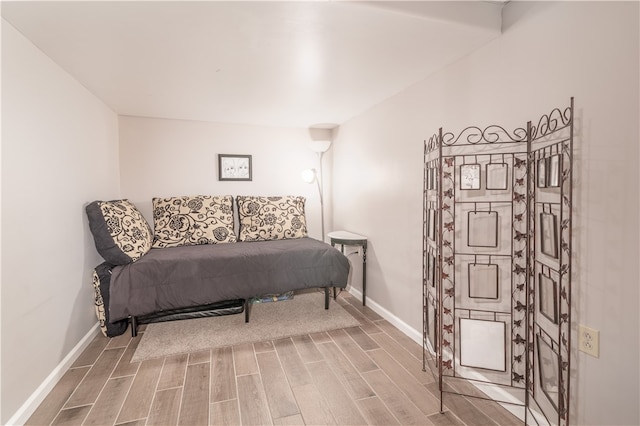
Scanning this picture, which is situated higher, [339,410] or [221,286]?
[221,286]

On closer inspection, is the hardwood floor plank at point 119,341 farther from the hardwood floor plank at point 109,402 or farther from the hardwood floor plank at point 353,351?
the hardwood floor plank at point 353,351

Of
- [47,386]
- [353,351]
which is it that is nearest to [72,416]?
[47,386]

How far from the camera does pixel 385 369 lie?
224 centimetres

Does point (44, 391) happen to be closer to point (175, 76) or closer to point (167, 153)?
point (175, 76)

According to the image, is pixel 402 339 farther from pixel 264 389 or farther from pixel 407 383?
pixel 264 389

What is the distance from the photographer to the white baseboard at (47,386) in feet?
5.54

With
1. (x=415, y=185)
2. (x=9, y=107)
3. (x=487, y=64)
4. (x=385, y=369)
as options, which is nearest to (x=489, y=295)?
(x=385, y=369)

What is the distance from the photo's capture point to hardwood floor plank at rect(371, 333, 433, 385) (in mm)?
2148

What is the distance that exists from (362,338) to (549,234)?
5.42 feet

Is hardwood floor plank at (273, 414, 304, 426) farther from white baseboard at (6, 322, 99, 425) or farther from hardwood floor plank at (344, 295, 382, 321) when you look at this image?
hardwood floor plank at (344, 295, 382, 321)

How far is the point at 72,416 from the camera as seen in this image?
178 centimetres

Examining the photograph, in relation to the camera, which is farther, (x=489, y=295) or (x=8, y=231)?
(x=489, y=295)

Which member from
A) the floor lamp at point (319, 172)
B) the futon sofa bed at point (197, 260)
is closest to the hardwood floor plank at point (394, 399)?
the futon sofa bed at point (197, 260)

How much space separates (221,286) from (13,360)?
1.38 metres
